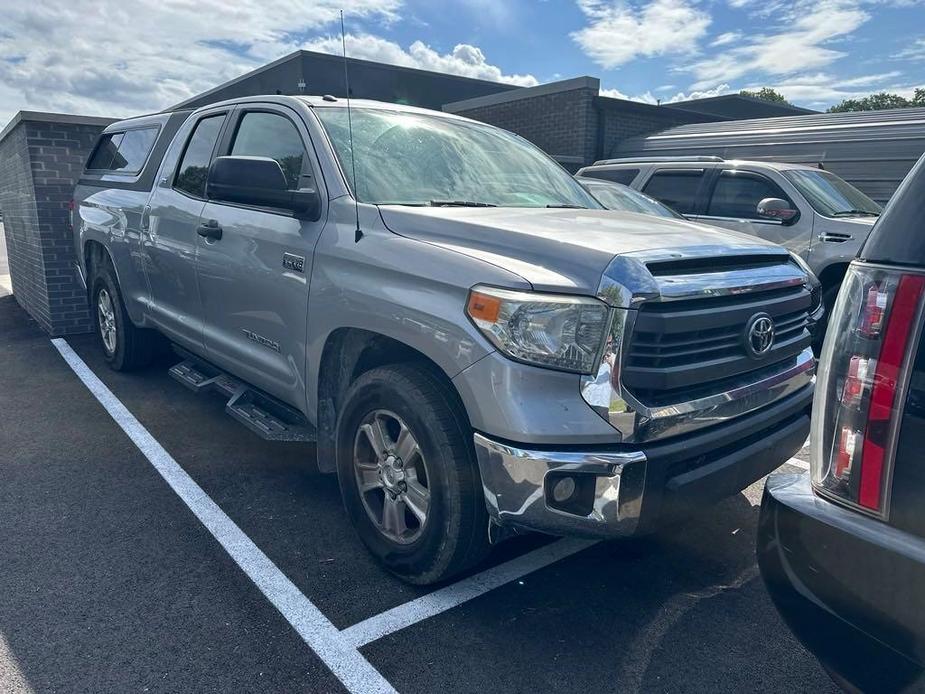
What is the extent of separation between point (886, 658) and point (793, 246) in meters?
6.37

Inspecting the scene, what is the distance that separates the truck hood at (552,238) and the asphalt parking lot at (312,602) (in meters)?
1.33

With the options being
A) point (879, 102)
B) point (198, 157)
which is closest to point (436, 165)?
point (198, 157)

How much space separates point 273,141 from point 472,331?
2033 mm

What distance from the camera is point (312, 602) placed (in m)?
2.78

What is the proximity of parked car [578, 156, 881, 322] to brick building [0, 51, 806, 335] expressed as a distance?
442 cm

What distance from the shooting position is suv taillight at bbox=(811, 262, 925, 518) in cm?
155

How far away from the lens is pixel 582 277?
234 centimetres

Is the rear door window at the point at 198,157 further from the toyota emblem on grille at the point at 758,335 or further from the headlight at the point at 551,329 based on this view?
the toyota emblem on grille at the point at 758,335

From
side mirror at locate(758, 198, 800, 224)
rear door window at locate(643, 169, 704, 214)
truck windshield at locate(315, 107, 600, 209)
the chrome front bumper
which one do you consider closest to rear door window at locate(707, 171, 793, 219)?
rear door window at locate(643, 169, 704, 214)

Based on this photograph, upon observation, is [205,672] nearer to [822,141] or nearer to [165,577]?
[165,577]

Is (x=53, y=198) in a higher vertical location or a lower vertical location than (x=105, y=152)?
lower

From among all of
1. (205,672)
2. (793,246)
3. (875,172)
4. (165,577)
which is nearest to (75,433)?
(165,577)

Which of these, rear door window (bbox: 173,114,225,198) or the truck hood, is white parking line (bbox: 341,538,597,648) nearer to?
the truck hood

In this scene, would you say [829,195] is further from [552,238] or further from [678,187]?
[552,238]
